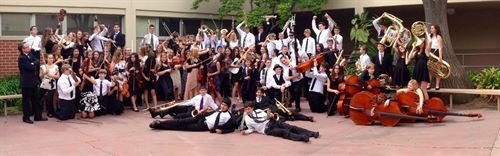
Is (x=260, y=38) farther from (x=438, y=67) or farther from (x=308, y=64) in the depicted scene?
(x=438, y=67)

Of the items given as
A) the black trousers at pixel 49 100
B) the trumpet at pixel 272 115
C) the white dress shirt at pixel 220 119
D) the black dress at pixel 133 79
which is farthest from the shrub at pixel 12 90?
the trumpet at pixel 272 115

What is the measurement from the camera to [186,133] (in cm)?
1312

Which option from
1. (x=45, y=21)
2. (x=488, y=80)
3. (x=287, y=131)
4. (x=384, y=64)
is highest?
(x=45, y=21)

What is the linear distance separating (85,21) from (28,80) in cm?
753

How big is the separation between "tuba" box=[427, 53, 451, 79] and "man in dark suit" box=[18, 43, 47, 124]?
853 centimetres

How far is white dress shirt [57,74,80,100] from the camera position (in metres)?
15.0

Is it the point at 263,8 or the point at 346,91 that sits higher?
the point at 263,8

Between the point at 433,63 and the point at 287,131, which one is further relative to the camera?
the point at 433,63

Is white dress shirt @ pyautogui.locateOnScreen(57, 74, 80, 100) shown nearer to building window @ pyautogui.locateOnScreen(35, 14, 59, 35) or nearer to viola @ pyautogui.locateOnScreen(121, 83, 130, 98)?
viola @ pyautogui.locateOnScreen(121, 83, 130, 98)

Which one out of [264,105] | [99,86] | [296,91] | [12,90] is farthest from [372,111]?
[12,90]

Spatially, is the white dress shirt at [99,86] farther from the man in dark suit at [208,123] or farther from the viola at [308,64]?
the viola at [308,64]

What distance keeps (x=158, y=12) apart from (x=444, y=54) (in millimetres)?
10409

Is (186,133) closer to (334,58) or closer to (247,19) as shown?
(334,58)

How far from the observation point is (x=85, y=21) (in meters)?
21.9
